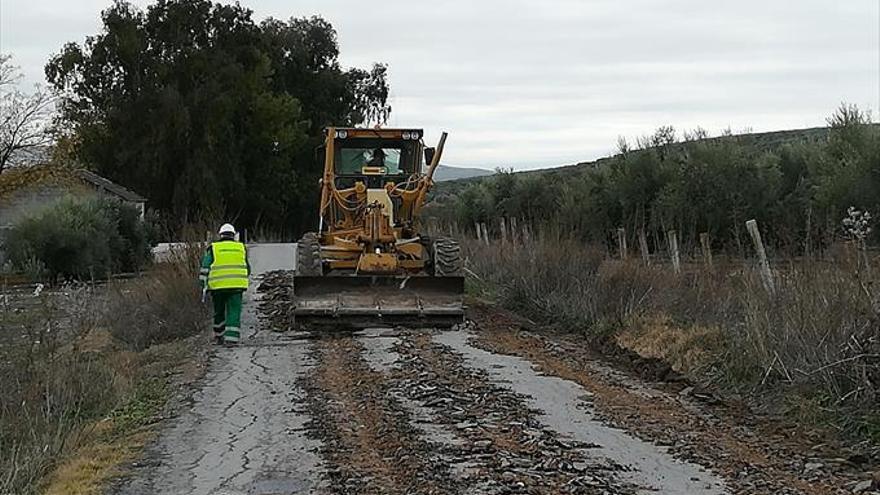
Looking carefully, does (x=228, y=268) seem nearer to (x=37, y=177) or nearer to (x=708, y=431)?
(x=708, y=431)

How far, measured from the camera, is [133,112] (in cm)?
5753

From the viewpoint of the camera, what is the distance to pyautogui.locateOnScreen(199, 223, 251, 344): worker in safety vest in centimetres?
1628

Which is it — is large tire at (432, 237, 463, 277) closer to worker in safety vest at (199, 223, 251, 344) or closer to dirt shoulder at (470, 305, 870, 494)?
worker in safety vest at (199, 223, 251, 344)

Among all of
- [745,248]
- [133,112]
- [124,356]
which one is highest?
[133,112]

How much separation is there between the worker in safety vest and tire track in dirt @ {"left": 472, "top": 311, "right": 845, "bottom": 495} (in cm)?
383

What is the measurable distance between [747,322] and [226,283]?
23.6ft

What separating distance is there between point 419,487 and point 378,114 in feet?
216

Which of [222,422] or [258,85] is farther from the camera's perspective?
[258,85]

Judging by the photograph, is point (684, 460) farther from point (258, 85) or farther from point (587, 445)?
point (258, 85)

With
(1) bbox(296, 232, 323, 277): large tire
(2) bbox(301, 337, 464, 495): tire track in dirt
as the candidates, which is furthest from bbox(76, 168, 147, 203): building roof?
(2) bbox(301, 337, 464, 495): tire track in dirt

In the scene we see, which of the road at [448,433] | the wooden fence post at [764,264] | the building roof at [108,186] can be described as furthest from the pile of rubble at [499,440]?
the building roof at [108,186]

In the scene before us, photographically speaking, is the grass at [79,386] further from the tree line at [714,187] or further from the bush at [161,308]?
the tree line at [714,187]

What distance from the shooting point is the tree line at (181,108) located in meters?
57.5

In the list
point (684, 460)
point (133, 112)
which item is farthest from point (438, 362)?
point (133, 112)
